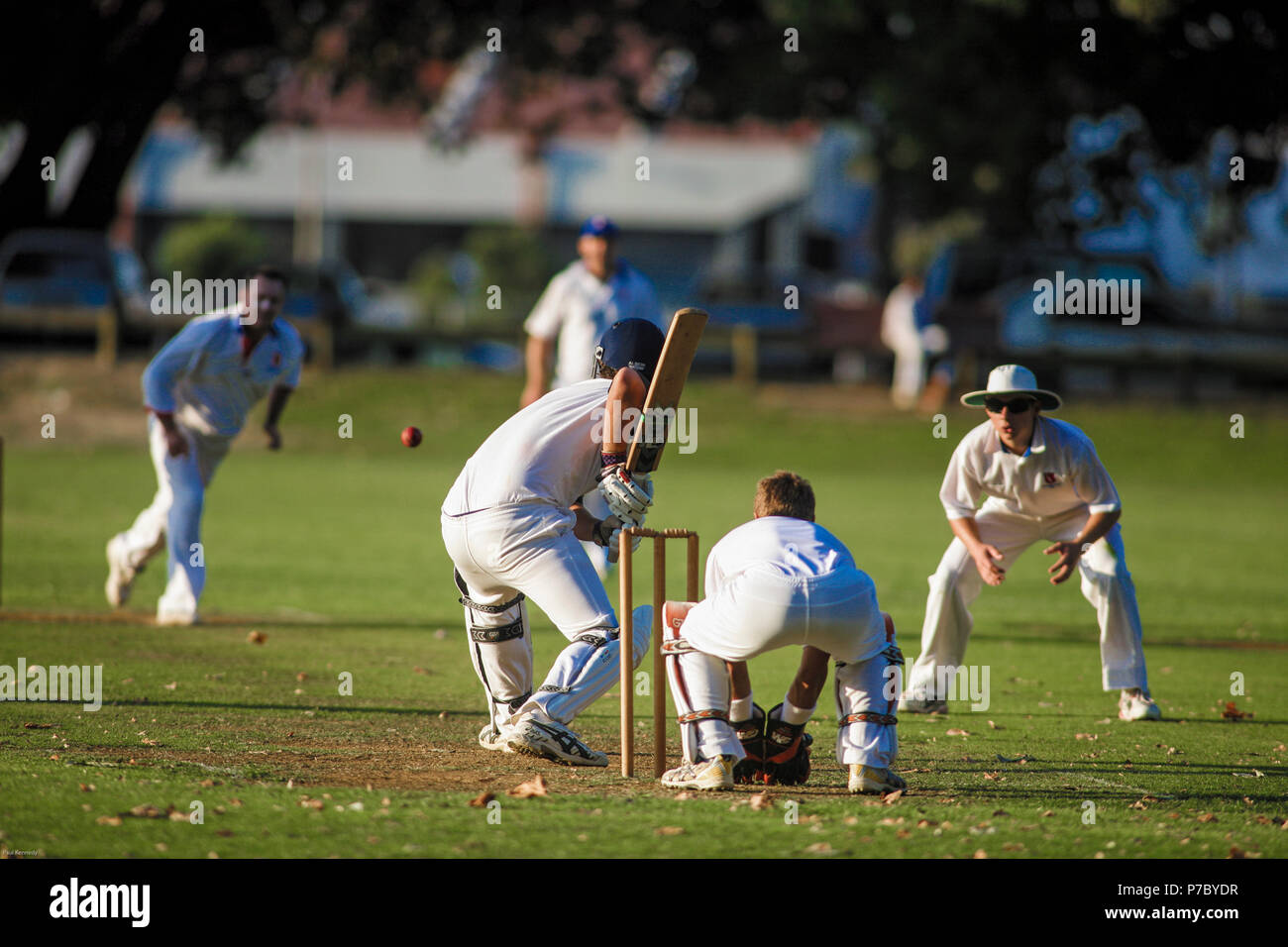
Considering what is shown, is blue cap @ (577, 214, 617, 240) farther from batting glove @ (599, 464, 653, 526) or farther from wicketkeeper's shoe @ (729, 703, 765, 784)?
wicketkeeper's shoe @ (729, 703, 765, 784)

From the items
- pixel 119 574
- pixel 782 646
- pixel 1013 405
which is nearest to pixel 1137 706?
pixel 1013 405

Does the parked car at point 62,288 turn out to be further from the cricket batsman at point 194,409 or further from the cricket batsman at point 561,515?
the cricket batsman at point 561,515

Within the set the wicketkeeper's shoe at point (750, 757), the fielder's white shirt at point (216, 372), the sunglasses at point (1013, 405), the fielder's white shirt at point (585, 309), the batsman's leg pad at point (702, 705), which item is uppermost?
the fielder's white shirt at point (585, 309)

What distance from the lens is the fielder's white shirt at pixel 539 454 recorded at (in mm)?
7070

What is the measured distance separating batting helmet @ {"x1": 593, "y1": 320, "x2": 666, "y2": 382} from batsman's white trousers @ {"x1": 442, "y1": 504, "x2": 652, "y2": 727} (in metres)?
0.70

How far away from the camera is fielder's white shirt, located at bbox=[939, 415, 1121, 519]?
8.95 m

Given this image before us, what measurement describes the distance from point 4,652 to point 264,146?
126 feet

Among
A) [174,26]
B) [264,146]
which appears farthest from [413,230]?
[174,26]

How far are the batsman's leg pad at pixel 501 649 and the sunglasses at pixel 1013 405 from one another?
9.37ft

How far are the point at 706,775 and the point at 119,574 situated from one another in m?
6.28

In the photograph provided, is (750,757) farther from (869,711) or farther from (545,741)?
(545,741)

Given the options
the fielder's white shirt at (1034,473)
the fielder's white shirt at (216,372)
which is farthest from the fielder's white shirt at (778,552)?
the fielder's white shirt at (216,372)

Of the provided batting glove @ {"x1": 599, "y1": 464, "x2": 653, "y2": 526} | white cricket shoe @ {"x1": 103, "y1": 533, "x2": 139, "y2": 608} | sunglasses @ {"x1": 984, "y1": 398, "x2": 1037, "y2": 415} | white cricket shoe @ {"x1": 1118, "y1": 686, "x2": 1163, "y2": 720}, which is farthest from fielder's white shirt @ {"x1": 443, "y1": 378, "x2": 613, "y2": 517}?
white cricket shoe @ {"x1": 103, "y1": 533, "x2": 139, "y2": 608}
